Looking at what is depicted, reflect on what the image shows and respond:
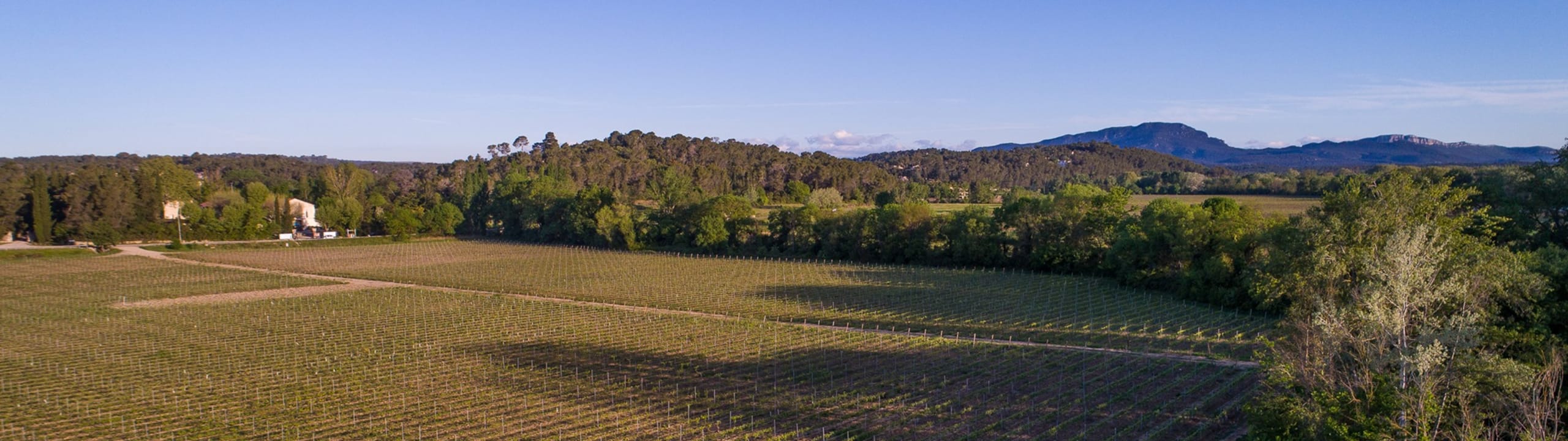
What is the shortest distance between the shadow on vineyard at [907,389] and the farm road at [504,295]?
3.79 ft

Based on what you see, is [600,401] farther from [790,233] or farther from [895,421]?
[790,233]

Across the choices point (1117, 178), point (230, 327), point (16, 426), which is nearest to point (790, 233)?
point (230, 327)

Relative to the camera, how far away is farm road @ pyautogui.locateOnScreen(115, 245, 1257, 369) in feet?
98.6

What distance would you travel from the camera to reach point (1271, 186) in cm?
12950

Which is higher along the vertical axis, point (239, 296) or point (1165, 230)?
point (1165, 230)

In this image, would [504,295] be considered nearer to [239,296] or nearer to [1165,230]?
[239,296]

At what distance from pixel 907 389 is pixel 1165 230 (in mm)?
31308

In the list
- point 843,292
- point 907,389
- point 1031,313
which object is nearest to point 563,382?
point 907,389

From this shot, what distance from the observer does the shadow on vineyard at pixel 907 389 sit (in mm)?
21500

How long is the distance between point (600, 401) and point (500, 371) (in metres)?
5.91

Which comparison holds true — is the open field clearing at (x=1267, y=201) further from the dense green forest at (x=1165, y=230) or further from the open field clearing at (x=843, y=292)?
the open field clearing at (x=843, y=292)

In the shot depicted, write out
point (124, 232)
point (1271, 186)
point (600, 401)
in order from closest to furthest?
point (600, 401)
point (124, 232)
point (1271, 186)

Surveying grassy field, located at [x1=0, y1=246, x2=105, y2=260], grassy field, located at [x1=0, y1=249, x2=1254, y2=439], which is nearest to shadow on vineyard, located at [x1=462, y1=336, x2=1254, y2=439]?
grassy field, located at [x1=0, y1=249, x2=1254, y2=439]

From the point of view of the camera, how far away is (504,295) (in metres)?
49.0
